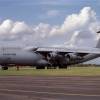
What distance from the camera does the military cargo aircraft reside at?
7788cm

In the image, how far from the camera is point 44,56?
82250mm

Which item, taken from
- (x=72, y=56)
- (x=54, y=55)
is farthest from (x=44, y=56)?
(x=72, y=56)

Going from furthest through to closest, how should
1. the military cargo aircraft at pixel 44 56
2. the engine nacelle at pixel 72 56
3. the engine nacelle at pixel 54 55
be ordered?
the engine nacelle at pixel 72 56, the engine nacelle at pixel 54 55, the military cargo aircraft at pixel 44 56

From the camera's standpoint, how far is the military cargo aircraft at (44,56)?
77875 millimetres

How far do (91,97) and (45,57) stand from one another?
6554 centimetres

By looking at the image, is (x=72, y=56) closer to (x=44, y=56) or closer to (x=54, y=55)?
(x=54, y=55)

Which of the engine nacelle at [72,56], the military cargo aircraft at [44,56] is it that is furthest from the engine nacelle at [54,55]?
the engine nacelle at [72,56]

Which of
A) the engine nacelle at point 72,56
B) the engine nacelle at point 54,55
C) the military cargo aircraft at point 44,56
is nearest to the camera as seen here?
the military cargo aircraft at point 44,56

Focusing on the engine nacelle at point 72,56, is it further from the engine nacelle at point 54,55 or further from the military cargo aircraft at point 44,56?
the engine nacelle at point 54,55

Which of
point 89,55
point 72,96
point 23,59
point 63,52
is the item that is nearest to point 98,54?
point 89,55

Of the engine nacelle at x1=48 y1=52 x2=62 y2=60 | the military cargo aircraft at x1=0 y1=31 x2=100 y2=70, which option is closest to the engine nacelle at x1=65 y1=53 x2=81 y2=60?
the military cargo aircraft at x1=0 y1=31 x2=100 y2=70

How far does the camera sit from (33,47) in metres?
80.6

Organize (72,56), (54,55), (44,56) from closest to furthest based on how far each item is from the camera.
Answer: (54,55)
(72,56)
(44,56)

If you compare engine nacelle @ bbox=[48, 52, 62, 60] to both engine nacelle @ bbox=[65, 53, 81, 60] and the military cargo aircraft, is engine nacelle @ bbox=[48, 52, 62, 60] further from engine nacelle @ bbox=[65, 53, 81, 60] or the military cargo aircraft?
engine nacelle @ bbox=[65, 53, 81, 60]
